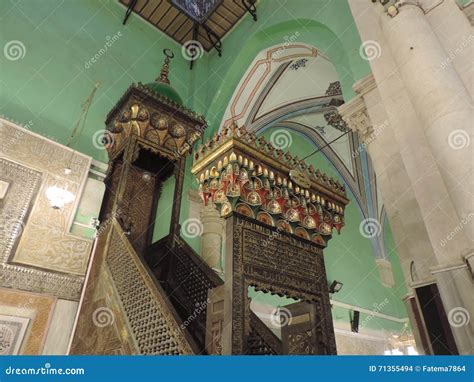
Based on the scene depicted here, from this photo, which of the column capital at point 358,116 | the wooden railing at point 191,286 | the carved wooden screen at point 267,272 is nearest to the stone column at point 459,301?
the carved wooden screen at point 267,272

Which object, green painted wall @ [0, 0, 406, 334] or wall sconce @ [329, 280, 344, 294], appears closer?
green painted wall @ [0, 0, 406, 334]

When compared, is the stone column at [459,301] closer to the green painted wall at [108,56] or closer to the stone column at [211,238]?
the green painted wall at [108,56]

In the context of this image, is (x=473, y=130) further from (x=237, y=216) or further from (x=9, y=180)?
(x=9, y=180)

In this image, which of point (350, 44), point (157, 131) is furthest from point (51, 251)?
point (350, 44)

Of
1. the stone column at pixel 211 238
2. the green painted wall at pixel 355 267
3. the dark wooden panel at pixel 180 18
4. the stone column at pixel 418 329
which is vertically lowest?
the stone column at pixel 418 329

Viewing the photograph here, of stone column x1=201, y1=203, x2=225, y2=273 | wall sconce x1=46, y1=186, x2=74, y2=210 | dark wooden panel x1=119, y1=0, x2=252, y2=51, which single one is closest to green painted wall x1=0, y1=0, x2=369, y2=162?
dark wooden panel x1=119, y1=0, x2=252, y2=51

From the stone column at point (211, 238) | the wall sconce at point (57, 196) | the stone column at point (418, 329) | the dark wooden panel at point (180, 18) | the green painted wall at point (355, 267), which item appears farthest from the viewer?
the green painted wall at point (355, 267)

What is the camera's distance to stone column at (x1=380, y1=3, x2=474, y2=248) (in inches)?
75.2

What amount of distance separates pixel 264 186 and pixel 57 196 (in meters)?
2.55

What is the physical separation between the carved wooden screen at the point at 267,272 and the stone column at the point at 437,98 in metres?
1.05

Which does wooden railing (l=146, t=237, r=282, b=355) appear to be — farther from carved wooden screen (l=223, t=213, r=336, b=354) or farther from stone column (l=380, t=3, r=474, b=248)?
stone column (l=380, t=3, r=474, b=248)

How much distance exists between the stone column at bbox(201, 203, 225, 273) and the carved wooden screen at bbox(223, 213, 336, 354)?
268 centimetres

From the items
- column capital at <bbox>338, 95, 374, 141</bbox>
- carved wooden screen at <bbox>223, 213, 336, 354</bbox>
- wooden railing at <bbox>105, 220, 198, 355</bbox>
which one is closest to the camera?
carved wooden screen at <bbox>223, 213, 336, 354</bbox>

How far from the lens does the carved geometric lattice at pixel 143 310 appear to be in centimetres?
206
